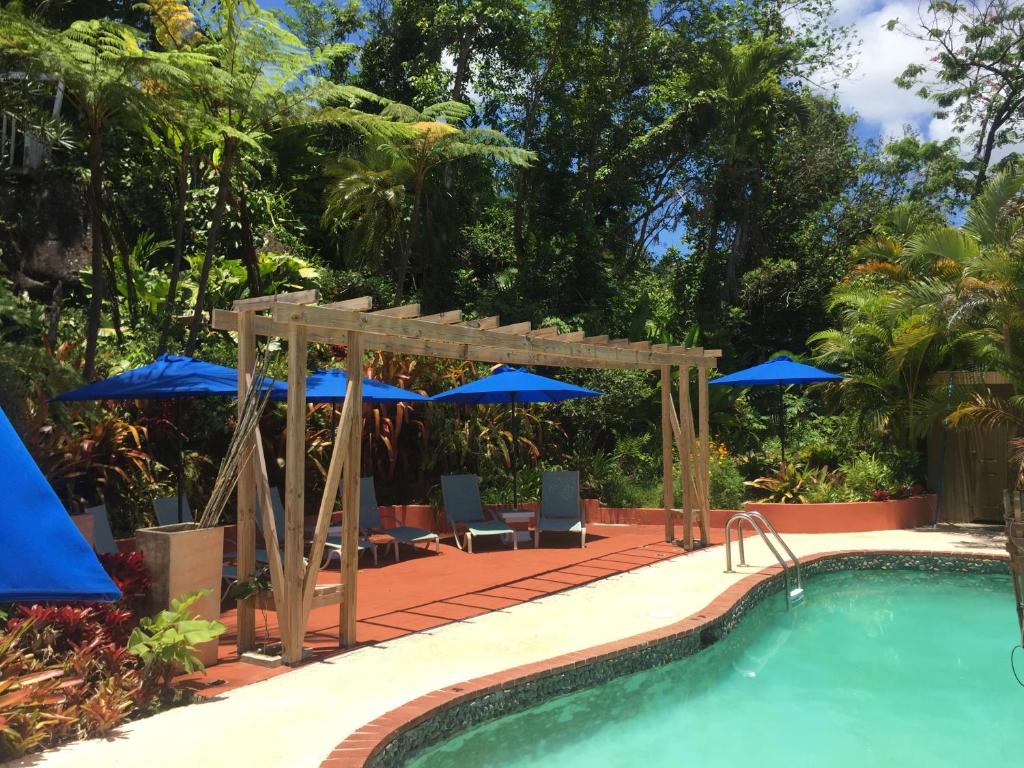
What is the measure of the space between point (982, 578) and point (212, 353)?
38.2 ft

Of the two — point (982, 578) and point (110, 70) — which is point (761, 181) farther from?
point (110, 70)

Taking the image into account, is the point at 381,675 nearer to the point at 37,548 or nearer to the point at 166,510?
the point at 166,510

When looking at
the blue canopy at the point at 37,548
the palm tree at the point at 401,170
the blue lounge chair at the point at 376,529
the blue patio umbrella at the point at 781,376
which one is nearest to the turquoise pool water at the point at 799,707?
the blue canopy at the point at 37,548

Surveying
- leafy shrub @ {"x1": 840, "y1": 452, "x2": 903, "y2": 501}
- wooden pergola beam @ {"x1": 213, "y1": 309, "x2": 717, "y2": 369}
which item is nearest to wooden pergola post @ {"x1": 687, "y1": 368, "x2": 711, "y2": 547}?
wooden pergola beam @ {"x1": 213, "y1": 309, "x2": 717, "y2": 369}

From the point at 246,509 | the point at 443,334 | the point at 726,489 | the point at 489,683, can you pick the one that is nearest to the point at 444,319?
the point at 443,334

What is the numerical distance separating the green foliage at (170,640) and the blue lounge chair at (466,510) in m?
6.43

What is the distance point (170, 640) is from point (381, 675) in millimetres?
1502

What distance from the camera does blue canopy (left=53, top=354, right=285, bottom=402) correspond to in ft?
29.2

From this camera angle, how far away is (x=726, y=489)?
14633 millimetres

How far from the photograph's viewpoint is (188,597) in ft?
20.6

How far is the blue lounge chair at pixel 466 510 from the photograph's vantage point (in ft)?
40.9

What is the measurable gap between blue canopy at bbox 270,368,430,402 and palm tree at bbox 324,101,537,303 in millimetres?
6390

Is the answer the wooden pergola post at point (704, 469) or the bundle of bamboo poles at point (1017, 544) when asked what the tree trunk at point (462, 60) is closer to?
the wooden pergola post at point (704, 469)

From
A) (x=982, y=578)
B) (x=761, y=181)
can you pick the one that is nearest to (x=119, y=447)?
(x=982, y=578)
